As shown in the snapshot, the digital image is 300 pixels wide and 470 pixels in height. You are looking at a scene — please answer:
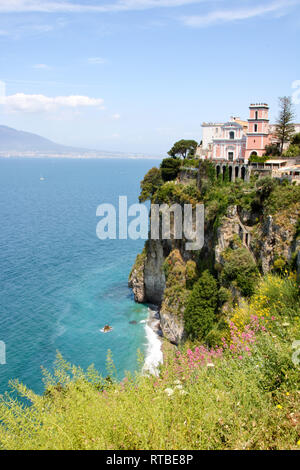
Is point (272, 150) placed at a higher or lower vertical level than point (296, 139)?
lower

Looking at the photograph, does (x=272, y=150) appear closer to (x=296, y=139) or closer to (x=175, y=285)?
(x=296, y=139)

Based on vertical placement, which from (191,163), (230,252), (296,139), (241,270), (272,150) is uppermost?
(296,139)

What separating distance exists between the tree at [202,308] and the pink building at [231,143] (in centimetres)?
1688

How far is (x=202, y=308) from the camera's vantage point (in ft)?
110

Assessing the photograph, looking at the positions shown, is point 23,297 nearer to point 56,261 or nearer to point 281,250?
point 56,261

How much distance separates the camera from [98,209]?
364 ft

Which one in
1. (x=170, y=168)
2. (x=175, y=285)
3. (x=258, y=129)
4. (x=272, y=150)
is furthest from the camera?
(x=170, y=168)

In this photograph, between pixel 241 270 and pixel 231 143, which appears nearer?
pixel 241 270

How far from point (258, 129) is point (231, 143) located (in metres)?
3.89

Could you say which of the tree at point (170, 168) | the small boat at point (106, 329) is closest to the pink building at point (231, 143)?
the tree at point (170, 168)

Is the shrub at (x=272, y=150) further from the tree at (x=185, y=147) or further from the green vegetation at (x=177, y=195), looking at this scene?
the tree at (x=185, y=147)

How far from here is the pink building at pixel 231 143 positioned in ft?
146

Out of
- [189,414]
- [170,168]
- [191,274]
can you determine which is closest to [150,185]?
[170,168]

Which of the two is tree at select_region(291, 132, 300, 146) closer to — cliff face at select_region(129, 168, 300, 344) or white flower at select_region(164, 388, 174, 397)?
cliff face at select_region(129, 168, 300, 344)
